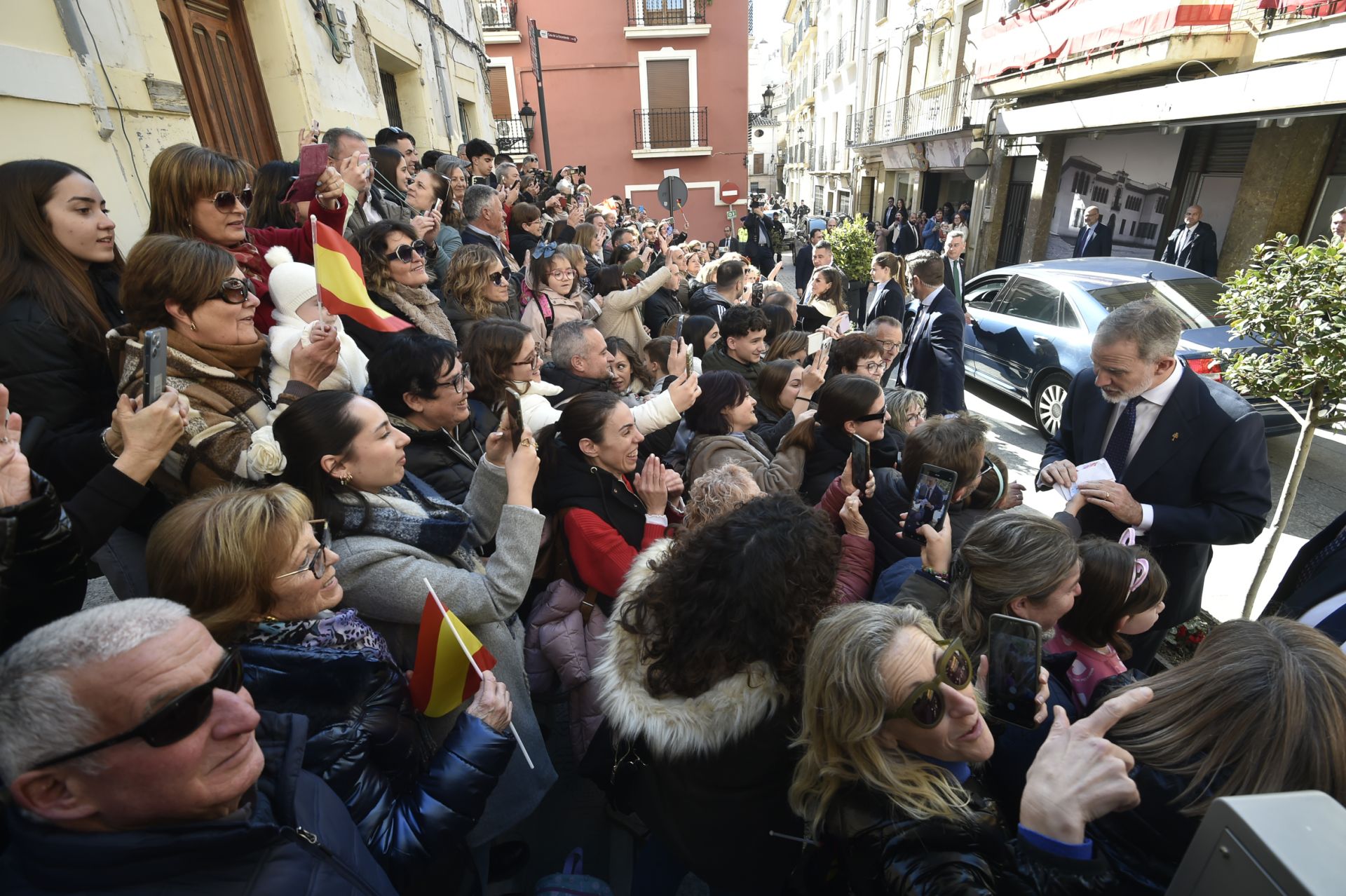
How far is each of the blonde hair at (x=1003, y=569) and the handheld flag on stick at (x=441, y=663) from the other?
128cm

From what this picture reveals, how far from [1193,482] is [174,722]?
332 cm

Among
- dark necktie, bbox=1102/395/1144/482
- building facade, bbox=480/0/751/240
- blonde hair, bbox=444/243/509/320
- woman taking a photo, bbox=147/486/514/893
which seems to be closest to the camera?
woman taking a photo, bbox=147/486/514/893

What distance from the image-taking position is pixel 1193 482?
8.49 ft

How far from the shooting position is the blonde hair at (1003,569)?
5.86 ft

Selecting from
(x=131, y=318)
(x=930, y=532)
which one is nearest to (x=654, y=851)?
(x=930, y=532)

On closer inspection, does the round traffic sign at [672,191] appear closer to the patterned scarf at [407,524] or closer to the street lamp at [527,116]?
the street lamp at [527,116]

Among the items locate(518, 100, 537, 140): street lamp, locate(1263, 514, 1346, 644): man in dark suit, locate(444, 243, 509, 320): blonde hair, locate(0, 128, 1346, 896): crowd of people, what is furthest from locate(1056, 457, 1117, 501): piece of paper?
locate(518, 100, 537, 140): street lamp

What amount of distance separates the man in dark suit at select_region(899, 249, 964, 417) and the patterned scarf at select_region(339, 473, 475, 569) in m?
3.72

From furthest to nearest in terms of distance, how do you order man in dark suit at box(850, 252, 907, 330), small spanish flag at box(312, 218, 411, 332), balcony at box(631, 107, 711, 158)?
balcony at box(631, 107, 711, 158)
man in dark suit at box(850, 252, 907, 330)
small spanish flag at box(312, 218, 411, 332)

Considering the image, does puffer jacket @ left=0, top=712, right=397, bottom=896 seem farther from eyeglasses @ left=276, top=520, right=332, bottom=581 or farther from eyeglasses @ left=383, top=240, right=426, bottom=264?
eyeglasses @ left=383, top=240, right=426, bottom=264

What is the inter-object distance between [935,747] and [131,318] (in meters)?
2.51

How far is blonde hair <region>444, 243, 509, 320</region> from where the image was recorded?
12.0 feet

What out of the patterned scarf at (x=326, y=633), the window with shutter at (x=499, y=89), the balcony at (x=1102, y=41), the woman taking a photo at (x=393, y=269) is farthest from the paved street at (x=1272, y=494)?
the window with shutter at (x=499, y=89)

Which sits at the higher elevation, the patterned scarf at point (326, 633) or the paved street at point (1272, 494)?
the patterned scarf at point (326, 633)
